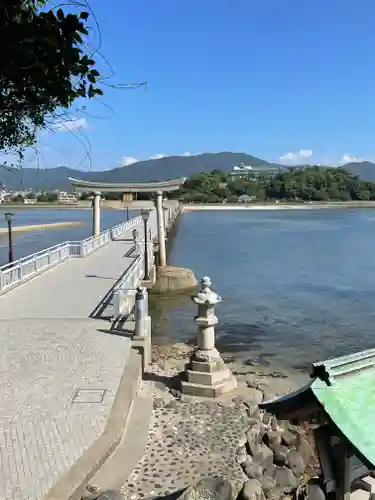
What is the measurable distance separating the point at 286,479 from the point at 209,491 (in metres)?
1.85

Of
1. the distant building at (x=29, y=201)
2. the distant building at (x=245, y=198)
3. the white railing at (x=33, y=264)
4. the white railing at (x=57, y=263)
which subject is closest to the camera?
the white railing at (x=57, y=263)

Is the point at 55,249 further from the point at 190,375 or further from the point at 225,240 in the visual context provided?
the point at 225,240

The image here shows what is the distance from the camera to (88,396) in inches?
303

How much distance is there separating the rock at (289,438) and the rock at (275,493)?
A: 53.0 inches

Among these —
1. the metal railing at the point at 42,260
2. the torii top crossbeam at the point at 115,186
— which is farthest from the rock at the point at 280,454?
the torii top crossbeam at the point at 115,186

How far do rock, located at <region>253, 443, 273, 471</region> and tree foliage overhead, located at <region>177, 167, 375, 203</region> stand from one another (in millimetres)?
129439

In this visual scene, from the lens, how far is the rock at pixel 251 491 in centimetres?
572

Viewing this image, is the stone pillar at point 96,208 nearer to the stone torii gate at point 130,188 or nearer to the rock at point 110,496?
the stone torii gate at point 130,188

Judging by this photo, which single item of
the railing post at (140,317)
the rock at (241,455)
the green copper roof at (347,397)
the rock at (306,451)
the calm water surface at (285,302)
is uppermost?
the green copper roof at (347,397)

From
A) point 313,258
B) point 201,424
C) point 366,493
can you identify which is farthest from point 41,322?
point 313,258

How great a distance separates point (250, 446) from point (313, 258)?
32016 mm

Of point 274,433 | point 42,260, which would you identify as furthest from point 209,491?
point 42,260

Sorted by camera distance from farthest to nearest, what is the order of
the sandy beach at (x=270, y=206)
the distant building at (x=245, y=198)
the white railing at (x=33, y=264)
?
the distant building at (x=245, y=198), the sandy beach at (x=270, y=206), the white railing at (x=33, y=264)

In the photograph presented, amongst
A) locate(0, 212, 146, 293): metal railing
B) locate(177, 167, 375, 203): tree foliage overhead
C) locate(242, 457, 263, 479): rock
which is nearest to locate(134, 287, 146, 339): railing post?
locate(242, 457, 263, 479): rock
